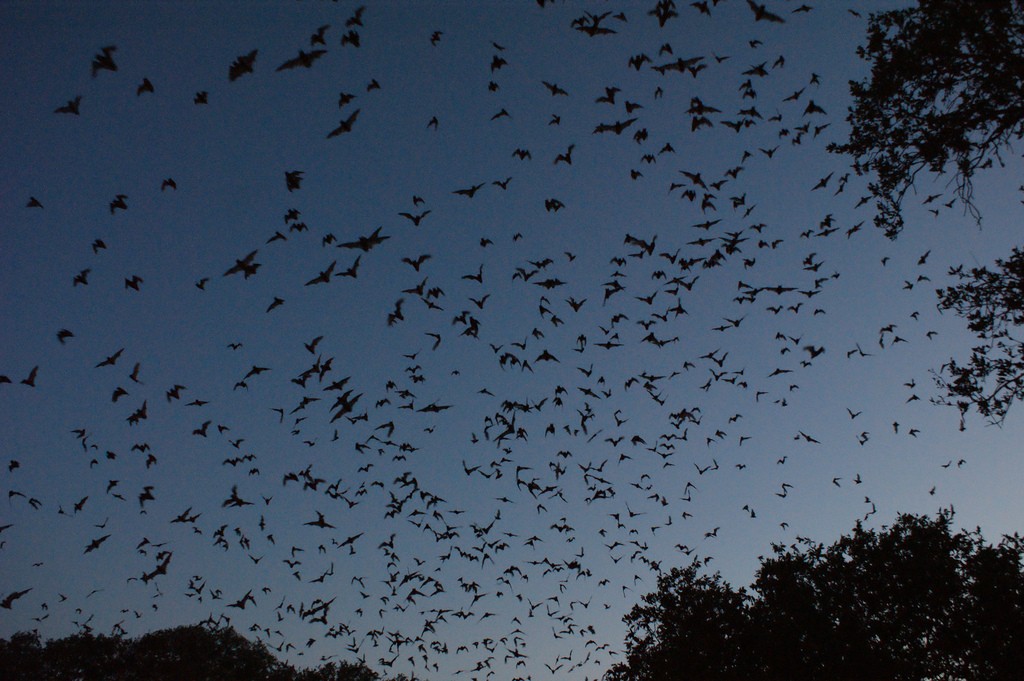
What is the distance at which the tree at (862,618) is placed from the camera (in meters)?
22.5

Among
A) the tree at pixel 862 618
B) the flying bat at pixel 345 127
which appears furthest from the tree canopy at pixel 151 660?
the flying bat at pixel 345 127

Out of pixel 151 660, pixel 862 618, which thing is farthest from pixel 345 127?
pixel 151 660

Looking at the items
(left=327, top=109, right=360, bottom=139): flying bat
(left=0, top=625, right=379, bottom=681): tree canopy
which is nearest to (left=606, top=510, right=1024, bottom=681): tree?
(left=327, top=109, right=360, bottom=139): flying bat

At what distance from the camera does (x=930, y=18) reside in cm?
1262

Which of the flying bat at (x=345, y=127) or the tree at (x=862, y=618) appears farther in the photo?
the tree at (x=862, y=618)

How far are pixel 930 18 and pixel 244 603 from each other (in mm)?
28009

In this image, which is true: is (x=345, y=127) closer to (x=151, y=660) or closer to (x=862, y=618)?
(x=862, y=618)

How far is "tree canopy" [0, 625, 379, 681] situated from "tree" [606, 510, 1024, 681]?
139 feet

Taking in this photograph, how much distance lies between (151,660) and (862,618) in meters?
69.3

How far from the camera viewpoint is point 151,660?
57281mm

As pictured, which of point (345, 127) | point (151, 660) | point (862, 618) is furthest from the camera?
point (151, 660)

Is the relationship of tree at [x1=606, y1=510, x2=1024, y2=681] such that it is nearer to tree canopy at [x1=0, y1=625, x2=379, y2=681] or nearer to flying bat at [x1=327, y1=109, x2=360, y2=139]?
flying bat at [x1=327, y1=109, x2=360, y2=139]

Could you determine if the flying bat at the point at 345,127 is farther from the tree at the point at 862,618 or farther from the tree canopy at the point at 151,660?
the tree canopy at the point at 151,660

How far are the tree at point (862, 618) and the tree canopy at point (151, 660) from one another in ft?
139
